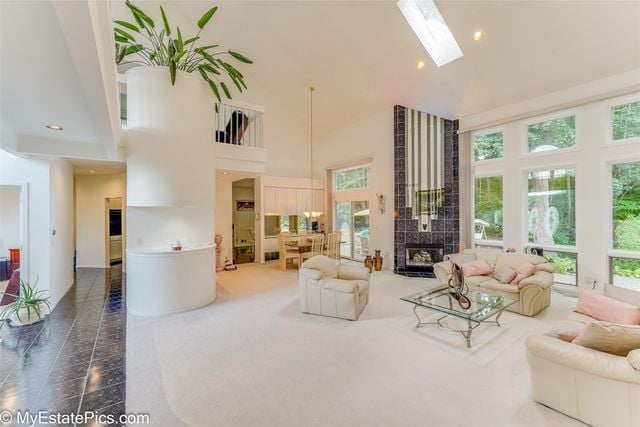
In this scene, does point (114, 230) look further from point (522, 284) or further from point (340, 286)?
point (522, 284)

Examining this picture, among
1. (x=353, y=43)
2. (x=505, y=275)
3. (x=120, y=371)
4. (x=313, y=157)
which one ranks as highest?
(x=353, y=43)

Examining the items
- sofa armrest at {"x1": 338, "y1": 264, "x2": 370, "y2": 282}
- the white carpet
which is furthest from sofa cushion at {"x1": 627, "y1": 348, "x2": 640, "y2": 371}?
sofa armrest at {"x1": 338, "y1": 264, "x2": 370, "y2": 282}

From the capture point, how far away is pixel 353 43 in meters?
5.84

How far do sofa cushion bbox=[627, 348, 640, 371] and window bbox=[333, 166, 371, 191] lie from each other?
22.7 feet

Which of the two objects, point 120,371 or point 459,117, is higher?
point 459,117

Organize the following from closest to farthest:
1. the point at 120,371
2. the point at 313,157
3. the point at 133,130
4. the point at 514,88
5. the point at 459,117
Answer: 1. the point at 120,371
2. the point at 133,130
3. the point at 514,88
4. the point at 459,117
5. the point at 313,157

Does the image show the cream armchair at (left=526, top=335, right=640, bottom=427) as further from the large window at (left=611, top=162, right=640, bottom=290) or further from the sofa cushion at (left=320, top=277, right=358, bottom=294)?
the large window at (left=611, top=162, right=640, bottom=290)

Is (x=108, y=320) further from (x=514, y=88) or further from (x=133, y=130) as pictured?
(x=514, y=88)

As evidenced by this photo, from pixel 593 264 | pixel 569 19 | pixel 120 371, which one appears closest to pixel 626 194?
pixel 593 264

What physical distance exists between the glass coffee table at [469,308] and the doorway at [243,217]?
769 centimetres

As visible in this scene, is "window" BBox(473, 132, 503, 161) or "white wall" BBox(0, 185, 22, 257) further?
"window" BBox(473, 132, 503, 161)

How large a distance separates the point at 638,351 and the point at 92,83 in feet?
14.8

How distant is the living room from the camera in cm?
224

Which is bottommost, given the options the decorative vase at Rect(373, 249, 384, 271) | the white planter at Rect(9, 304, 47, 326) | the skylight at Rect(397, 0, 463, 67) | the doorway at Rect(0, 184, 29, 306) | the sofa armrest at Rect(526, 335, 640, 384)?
the white planter at Rect(9, 304, 47, 326)
